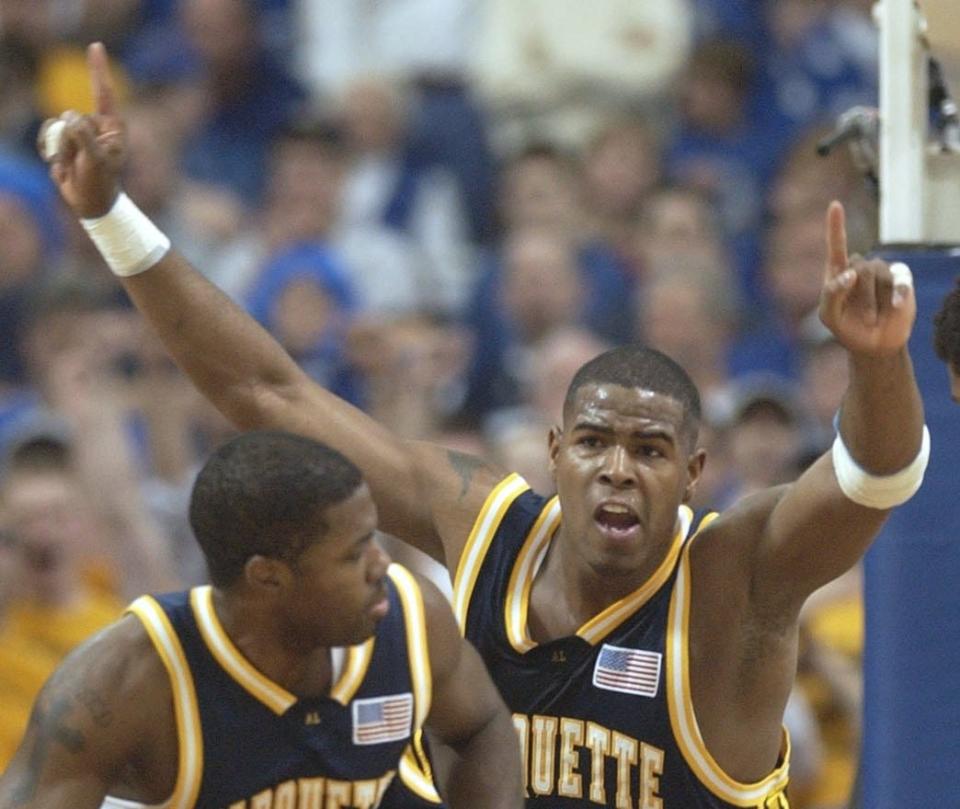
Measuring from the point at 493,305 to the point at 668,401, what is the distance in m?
4.47

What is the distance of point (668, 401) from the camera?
4305mm

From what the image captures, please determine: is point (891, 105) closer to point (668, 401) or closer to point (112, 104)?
point (668, 401)

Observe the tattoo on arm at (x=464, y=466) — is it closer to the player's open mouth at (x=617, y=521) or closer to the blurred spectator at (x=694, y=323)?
the player's open mouth at (x=617, y=521)

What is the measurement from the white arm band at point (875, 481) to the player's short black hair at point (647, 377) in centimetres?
44

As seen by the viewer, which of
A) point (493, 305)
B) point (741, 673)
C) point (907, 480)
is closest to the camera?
point (907, 480)

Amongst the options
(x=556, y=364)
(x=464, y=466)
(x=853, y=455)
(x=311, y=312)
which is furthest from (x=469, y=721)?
(x=311, y=312)

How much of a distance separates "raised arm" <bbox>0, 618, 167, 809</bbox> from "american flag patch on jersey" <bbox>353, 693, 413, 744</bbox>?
0.36m

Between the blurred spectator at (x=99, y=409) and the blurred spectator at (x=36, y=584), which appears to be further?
the blurred spectator at (x=99, y=409)

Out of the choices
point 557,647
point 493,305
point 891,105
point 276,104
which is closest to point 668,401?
point 557,647

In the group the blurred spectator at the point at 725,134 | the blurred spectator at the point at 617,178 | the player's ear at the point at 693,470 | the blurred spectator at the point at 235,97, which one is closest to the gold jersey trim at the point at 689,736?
the player's ear at the point at 693,470

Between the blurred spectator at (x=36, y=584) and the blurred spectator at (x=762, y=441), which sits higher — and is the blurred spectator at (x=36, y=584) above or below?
below

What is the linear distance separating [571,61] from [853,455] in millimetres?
5853

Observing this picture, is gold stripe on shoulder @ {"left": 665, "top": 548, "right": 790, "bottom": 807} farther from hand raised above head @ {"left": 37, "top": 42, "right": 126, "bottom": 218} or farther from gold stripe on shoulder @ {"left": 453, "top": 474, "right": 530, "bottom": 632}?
hand raised above head @ {"left": 37, "top": 42, "right": 126, "bottom": 218}

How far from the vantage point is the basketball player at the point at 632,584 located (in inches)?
166
